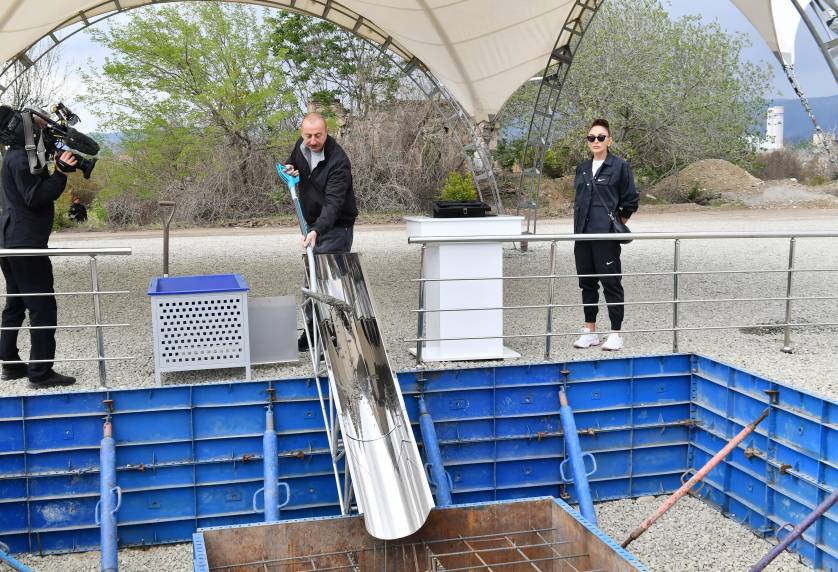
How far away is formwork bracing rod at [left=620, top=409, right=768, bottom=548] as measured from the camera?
4.86m

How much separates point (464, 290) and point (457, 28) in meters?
5.92

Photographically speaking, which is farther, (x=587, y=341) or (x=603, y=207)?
(x=587, y=341)

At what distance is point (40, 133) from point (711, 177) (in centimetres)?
2469

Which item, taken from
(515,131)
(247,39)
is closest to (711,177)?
(515,131)

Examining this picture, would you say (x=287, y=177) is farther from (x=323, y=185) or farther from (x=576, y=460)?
(x=576, y=460)

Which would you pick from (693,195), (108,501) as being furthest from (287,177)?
(693,195)

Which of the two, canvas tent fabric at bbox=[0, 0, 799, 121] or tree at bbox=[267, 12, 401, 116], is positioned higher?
tree at bbox=[267, 12, 401, 116]

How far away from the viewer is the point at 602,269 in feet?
20.6

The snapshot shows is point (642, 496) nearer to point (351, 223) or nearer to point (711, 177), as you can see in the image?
point (351, 223)

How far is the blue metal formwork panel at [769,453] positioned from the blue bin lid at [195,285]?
3304mm

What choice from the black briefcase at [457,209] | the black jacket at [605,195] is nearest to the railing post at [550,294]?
the black jacket at [605,195]

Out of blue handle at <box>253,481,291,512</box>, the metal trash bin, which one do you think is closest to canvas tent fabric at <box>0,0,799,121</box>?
the metal trash bin

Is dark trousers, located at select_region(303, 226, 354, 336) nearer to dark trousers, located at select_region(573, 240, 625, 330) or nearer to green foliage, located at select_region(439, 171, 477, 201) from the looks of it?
dark trousers, located at select_region(573, 240, 625, 330)

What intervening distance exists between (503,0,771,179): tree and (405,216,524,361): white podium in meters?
22.6
